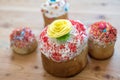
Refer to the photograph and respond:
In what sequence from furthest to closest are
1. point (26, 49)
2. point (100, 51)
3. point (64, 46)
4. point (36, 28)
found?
point (36, 28) → point (26, 49) → point (100, 51) → point (64, 46)

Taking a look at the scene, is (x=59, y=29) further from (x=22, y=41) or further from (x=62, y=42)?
(x=22, y=41)

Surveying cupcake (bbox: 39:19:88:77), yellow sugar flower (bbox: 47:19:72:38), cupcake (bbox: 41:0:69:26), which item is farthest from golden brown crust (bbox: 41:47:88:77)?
cupcake (bbox: 41:0:69:26)

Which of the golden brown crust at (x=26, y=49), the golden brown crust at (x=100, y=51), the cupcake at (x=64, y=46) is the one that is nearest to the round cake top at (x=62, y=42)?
the cupcake at (x=64, y=46)

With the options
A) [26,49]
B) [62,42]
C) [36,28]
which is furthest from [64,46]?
[36,28]

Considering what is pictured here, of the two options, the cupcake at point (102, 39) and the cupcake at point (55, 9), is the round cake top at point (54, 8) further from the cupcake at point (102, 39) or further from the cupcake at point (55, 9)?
the cupcake at point (102, 39)

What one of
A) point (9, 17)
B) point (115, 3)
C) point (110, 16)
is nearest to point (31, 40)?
point (9, 17)

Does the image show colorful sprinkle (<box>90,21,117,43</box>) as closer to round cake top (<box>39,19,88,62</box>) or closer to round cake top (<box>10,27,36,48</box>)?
round cake top (<box>39,19,88,62</box>)

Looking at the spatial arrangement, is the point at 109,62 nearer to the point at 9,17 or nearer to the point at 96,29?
the point at 96,29

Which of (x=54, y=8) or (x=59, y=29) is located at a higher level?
(x=54, y=8)

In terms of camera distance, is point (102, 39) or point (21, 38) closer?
point (102, 39)
